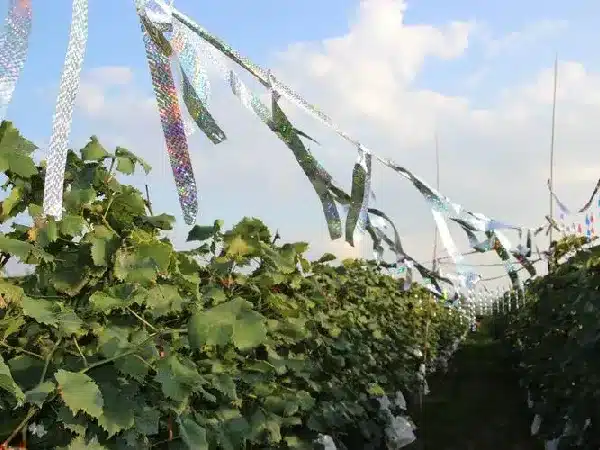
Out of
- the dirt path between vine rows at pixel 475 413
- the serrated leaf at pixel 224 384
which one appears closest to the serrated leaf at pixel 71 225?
the serrated leaf at pixel 224 384

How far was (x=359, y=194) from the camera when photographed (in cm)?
252

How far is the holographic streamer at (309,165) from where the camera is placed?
232 centimetres

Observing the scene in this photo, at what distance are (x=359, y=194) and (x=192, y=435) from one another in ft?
3.37

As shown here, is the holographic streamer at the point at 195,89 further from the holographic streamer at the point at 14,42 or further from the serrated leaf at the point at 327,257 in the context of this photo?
the serrated leaf at the point at 327,257

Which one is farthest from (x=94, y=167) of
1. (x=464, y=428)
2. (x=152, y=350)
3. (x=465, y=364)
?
(x=465, y=364)

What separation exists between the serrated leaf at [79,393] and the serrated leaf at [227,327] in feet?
0.78

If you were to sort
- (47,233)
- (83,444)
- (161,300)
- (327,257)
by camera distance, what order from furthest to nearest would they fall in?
(327,257)
(161,300)
(47,233)
(83,444)

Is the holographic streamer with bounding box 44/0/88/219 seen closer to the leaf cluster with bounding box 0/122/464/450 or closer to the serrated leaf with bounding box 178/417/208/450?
the leaf cluster with bounding box 0/122/464/450

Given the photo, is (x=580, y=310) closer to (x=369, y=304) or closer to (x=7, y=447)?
(x=369, y=304)

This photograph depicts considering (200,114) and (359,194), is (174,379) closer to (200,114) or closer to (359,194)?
(200,114)

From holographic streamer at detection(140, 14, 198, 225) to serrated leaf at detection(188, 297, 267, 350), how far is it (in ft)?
1.22

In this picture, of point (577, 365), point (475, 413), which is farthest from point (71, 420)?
point (475, 413)

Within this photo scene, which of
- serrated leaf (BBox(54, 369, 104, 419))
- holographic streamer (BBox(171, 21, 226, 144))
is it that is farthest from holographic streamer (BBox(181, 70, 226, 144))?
serrated leaf (BBox(54, 369, 104, 419))

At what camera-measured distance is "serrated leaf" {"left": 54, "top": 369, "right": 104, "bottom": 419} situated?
151cm
